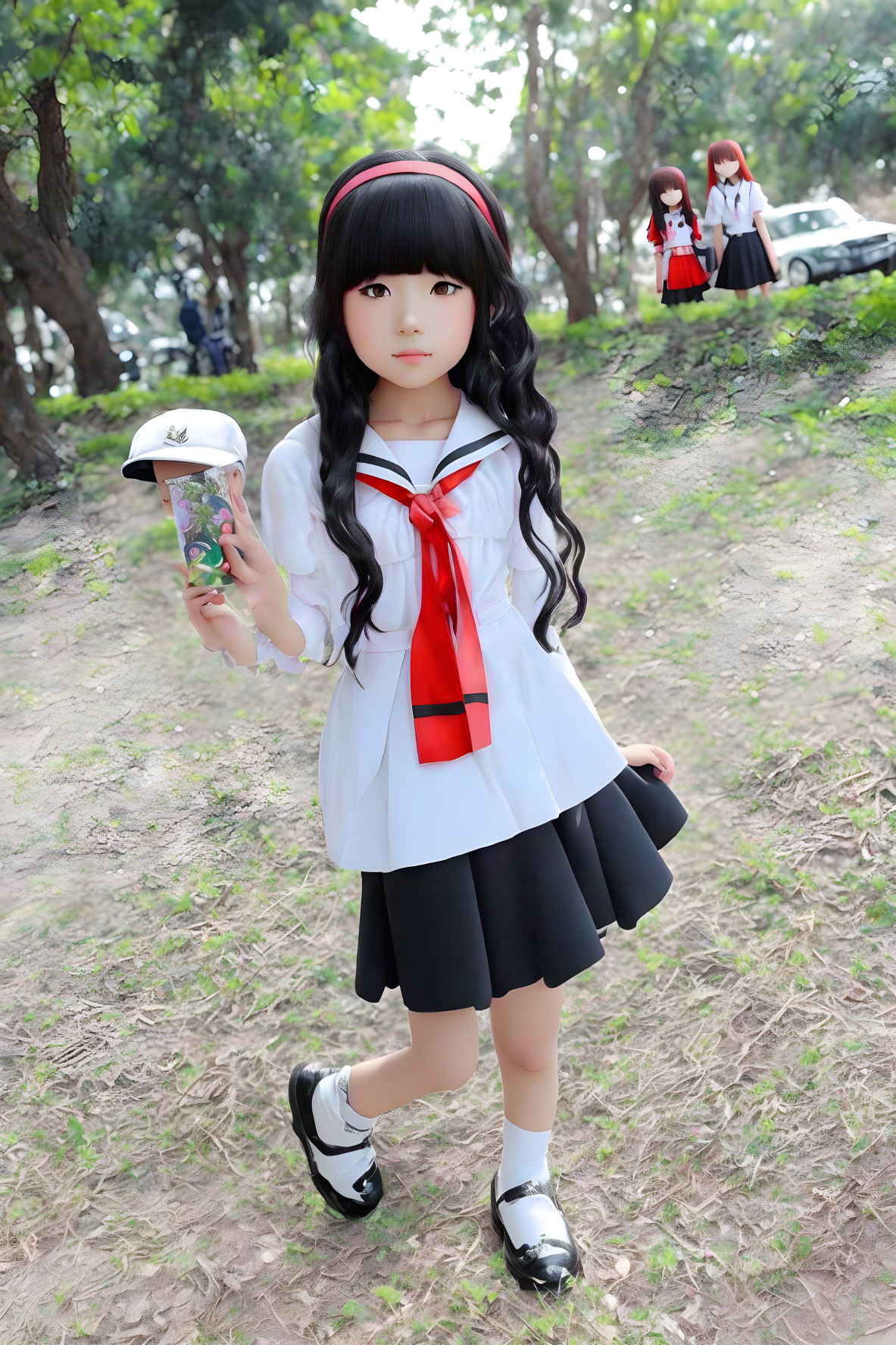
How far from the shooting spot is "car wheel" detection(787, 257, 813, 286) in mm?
3896

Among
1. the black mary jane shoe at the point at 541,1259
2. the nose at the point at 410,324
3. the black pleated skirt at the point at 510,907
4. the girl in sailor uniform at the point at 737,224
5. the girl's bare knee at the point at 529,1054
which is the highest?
the girl in sailor uniform at the point at 737,224

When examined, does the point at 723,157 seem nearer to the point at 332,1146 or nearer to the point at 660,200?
the point at 660,200

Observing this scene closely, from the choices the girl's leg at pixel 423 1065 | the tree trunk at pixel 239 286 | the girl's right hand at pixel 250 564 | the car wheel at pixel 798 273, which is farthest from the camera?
the tree trunk at pixel 239 286

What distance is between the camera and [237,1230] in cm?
219

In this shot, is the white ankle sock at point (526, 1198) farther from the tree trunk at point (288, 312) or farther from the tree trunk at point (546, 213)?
the tree trunk at point (288, 312)

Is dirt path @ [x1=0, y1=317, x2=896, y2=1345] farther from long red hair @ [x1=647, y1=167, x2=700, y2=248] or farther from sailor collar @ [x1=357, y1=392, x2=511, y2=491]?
sailor collar @ [x1=357, y1=392, x2=511, y2=491]

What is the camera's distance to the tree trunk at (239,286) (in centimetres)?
605

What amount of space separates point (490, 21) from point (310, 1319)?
4.63 meters

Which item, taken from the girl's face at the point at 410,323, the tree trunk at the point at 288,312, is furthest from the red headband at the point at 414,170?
the tree trunk at the point at 288,312

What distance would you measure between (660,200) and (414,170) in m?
1.47

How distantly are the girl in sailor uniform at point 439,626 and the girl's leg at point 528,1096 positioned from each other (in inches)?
0.4

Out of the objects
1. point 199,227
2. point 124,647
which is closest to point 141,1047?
point 124,647

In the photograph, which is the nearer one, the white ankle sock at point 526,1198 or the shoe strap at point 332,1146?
the white ankle sock at point 526,1198

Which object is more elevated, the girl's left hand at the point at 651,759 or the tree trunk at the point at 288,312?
the tree trunk at the point at 288,312
